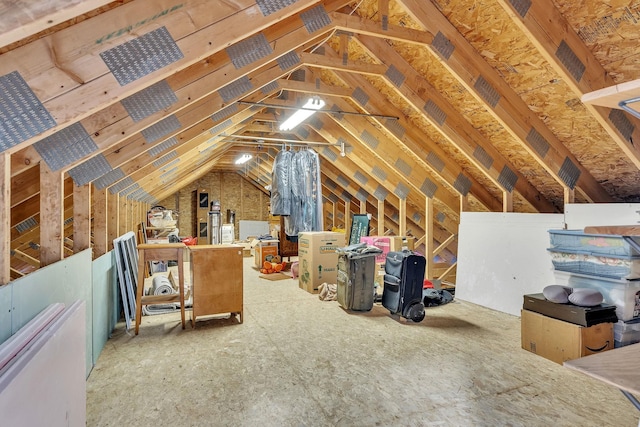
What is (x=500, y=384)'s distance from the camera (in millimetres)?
2469

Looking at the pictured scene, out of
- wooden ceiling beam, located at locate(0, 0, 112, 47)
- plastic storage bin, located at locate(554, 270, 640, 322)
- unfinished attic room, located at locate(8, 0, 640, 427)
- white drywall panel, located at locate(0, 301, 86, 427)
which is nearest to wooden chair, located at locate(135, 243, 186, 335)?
unfinished attic room, located at locate(8, 0, 640, 427)

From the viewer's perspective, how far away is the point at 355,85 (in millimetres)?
4566

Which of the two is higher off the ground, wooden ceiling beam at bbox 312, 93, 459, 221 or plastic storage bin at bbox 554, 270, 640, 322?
wooden ceiling beam at bbox 312, 93, 459, 221

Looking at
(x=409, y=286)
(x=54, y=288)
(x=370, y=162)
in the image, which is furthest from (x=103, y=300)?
(x=370, y=162)

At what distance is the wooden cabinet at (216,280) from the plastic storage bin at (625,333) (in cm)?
341

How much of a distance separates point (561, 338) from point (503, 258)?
165 cm

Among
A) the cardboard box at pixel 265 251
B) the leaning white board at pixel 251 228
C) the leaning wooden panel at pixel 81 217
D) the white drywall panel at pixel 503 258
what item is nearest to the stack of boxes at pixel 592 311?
the white drywall panel at pixel 503 258

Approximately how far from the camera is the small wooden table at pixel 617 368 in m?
0.96

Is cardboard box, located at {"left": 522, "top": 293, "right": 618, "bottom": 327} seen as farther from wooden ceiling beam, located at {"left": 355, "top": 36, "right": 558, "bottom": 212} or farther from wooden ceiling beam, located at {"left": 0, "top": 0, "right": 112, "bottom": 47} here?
wooden ceiling beam, located at {"left": 0, "top": 0, "right": 112, "bottom": 47}

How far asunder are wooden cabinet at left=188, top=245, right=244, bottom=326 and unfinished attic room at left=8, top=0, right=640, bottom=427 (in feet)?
0.07

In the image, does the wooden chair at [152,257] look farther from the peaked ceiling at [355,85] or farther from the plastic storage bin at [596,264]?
the plastic storage bin at [596,264]

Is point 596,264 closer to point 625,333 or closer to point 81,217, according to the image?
point 625,333

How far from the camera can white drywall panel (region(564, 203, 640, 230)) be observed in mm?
3308

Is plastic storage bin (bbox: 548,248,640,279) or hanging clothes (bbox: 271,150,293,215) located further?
hanging clothes (bbox: 271,150,293,215)
